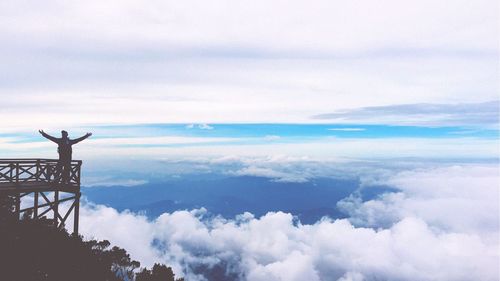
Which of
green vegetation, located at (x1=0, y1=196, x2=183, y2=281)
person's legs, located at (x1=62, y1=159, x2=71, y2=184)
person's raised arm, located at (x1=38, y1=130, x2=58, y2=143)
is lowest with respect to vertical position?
green vegetation, located at (x1=0, y1=196, x2=183, y2=281)

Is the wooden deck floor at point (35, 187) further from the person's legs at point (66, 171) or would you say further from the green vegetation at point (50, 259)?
the green vegetation at point (50, 259)

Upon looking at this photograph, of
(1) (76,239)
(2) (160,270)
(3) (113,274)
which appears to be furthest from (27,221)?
(2) (160,270)

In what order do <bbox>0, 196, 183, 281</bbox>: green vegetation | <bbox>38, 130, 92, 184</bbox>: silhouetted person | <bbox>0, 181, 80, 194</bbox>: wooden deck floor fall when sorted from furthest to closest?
<bbox>38, 130, 92, 184</bbox>: silhouetted person → <bbox>0, 181, 80, 194</bbox>: wooden deck floor → <bbox>0, 196, 183, 281</bbox>: green vegetation

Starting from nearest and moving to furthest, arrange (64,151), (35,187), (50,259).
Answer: (50,259) → (35,187) → (64,151)

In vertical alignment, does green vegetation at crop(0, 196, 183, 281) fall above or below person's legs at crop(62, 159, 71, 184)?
below

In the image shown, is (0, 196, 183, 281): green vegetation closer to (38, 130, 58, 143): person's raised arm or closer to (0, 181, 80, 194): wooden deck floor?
(0, 181, 80, 194): wooden deck floor

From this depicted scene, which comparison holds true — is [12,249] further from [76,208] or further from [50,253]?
[76,208]

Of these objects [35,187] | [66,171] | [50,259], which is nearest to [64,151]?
[66,171]

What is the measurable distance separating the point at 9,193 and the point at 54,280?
839cm

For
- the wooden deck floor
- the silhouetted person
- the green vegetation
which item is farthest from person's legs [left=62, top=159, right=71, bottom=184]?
the green vegetation

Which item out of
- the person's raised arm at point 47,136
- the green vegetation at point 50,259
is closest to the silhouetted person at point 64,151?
the person's raised arm at point 47,136

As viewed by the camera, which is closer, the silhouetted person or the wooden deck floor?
the wooden deck floor

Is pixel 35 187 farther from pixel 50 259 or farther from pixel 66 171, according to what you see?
pixel 50 259

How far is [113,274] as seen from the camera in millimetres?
20328
